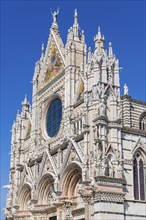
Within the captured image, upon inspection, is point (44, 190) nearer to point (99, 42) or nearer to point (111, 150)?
point (111, 150)

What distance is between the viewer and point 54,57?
3484 cm

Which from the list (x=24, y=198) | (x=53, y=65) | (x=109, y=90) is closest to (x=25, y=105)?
(x=53, y=65)

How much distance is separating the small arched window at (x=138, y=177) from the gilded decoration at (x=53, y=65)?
11.5m

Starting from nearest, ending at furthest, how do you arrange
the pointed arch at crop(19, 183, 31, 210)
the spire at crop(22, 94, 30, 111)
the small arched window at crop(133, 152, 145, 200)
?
the small arched window at crop(133, 152, 145, 200)
the pointed arch at crop(19, 183, 31, 210)
the spire at crop(22, 94, 30, 111)

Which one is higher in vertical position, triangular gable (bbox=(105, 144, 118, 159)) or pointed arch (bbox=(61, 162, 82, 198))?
triangular gable (bbox=(105, 144, 118, 159))

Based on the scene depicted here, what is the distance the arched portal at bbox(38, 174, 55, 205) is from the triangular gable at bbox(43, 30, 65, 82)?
8.93 m

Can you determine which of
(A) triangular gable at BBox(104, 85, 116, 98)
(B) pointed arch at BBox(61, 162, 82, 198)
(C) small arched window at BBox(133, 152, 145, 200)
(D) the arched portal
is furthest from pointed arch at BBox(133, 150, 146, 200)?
(D) the arched portal

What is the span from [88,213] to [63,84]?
12.2 meters

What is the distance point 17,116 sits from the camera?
1559 inches

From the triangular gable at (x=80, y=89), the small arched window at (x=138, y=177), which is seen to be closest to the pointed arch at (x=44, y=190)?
the triangular gable at (x=80, y=89)

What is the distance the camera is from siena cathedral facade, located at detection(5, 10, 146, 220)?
22844mm

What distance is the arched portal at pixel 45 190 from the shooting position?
99.1ft

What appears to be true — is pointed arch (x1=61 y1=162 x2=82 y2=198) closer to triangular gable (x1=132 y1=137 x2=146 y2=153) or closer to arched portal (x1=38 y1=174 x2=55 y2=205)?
arched portal (x1=38 y1=174 x2=55 y2=205)

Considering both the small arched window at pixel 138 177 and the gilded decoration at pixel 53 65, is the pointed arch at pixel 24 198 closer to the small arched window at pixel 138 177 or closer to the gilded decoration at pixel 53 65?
the gilded decoration at pixel 53 65
